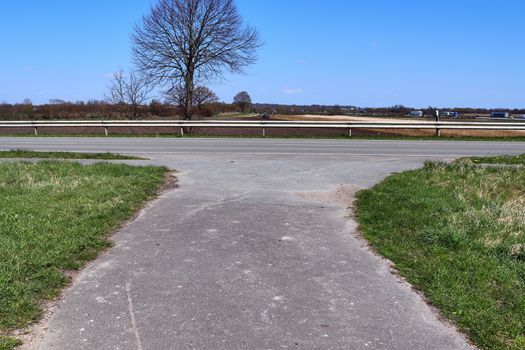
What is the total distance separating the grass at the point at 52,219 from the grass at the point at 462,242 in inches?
142

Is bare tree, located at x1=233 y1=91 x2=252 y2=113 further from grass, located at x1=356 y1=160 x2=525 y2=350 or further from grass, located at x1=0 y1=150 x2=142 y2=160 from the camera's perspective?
grass, located at x1=356 y1=160 x2=525 y2=350

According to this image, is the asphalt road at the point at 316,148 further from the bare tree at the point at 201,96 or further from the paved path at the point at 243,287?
the bare tree at the point at 201,96

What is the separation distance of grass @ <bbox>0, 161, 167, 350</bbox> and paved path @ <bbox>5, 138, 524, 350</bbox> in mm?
266

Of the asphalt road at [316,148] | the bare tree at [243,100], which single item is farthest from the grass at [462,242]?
the bare tree at [243,100]

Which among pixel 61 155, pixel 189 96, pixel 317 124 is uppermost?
pixel 189 96

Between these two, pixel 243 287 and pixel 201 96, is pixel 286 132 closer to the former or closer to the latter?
pixel 201 96

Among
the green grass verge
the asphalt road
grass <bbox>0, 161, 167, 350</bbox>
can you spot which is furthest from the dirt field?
grass <bbox>0, 161, 167, 350</bbox>

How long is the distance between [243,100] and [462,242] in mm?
61397

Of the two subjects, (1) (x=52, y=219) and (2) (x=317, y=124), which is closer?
(1) (x=52, y=219)

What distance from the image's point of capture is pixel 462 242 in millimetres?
6348

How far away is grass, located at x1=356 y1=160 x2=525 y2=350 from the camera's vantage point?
4.33m

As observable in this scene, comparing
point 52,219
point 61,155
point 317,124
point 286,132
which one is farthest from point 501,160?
point 286,132

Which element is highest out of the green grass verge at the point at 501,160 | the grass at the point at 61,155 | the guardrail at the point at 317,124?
the guardrail at the point at 317,124

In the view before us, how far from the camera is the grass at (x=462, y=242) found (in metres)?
4.33
